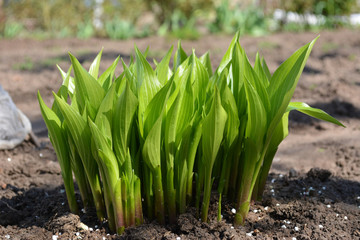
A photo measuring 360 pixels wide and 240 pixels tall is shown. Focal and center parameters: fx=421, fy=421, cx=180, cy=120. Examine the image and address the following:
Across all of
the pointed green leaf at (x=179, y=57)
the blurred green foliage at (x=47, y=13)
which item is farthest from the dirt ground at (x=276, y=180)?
the blurred green foliage at (x=47, y=13)

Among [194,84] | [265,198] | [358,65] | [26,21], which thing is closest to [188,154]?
[194,84]

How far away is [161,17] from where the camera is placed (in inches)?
411

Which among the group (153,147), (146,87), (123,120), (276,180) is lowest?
(276,180)

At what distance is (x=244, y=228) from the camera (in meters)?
1.92

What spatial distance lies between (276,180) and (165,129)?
1.08 m

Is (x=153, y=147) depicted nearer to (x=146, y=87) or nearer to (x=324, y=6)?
(x=146, y=87)

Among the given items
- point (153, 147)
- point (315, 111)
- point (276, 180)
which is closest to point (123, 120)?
point (153, 147)

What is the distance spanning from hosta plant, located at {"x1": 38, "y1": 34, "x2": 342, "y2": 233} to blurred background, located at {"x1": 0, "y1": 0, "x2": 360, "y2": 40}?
6.77m

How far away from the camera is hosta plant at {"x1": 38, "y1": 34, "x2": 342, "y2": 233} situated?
5.45 feet

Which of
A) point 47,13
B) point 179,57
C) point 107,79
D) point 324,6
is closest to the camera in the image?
point 107,79

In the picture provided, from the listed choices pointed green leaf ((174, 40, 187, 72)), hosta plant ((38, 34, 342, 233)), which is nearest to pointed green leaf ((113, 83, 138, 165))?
hosta plant ((38, 34, 342, 233))

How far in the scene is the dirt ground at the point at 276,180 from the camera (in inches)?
75.1

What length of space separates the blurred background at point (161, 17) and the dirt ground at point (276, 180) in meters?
2.62

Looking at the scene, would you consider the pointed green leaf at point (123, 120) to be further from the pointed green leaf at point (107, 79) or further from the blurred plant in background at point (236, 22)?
the blurred plant in background at point (236, 22)
